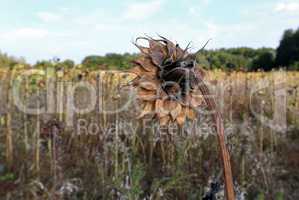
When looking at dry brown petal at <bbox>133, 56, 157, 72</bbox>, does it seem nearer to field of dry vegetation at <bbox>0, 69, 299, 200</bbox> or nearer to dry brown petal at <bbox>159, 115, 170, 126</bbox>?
dry brown petal at <bbox>159, 115, 170, 126</bbox>

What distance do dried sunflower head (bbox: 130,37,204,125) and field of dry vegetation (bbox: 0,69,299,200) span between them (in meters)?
1.78

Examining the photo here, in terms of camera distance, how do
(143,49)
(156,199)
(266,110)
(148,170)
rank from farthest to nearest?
1. (266,110)
2. (148,170)
3. (156,199)
4. (143,49)

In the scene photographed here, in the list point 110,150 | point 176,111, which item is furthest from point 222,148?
point 110,150

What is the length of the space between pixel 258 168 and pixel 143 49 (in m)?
3.00

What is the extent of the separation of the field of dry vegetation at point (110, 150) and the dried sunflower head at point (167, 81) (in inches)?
70.1

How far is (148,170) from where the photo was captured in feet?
11.2

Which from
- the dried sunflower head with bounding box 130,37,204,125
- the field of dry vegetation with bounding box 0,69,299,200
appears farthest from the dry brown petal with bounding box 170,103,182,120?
the field of dry vegetation with bounding box 0,69,299,200

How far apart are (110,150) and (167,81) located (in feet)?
8.86

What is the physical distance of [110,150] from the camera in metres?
3.28

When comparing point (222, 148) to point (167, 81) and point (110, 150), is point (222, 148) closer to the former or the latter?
point (167, 81)

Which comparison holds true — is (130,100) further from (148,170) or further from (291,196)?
(291,196)

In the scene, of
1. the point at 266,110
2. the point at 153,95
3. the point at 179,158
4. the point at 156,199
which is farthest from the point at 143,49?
the point at 266,110

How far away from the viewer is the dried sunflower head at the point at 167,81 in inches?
24.4

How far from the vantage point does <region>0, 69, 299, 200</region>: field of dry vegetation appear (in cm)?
305
